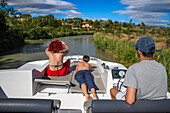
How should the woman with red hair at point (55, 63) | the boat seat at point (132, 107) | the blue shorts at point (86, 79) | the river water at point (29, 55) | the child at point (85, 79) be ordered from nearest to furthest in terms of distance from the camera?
the boat seat at point (132, 107), the child at point (85, 79), the blue shorts at point (86, 79), the woman with red hair at point (55, 63), the river water at point (29, 55)

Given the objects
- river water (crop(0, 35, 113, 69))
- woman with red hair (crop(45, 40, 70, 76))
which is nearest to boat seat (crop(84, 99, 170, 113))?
woman with red hair (crop(45, 40, 70, 76))

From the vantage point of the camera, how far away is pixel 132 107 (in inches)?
62.4

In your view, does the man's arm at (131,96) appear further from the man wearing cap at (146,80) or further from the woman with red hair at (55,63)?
the woman with red hair at (55,63)

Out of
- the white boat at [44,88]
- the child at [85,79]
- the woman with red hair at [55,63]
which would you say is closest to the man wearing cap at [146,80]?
the white boat at [44,88]

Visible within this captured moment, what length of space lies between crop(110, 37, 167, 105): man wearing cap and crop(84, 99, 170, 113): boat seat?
0.07 m

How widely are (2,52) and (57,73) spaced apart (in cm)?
1219

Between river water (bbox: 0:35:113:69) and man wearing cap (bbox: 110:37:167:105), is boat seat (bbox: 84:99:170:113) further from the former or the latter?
river water (bbox: 0:35:113:69)

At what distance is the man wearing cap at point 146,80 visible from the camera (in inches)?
62.5

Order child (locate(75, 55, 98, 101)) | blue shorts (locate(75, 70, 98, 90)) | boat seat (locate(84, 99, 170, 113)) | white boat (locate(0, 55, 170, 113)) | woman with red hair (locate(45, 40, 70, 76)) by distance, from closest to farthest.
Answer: boat seat (locate(84, 99, 170, 113)) → white boat (locate(0, 55, 170, 113)) → child (locate(75, 55, 98, 101)) → blue shorts (locate(75, 70, 98, 90)) → woman with red hair (locate(45, 40, 70, 76))

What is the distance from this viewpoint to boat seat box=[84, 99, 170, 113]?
5.12ft

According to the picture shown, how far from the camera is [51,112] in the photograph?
162cm

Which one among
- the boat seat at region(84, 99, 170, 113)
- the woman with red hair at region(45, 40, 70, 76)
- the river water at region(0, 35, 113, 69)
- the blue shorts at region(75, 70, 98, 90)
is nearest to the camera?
the boat seat at region(84, 99, 170, 113)

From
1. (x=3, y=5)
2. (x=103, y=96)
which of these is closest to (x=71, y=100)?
(x=103, y=96)

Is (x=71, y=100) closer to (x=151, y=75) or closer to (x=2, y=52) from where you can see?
(x=151, y=75)
